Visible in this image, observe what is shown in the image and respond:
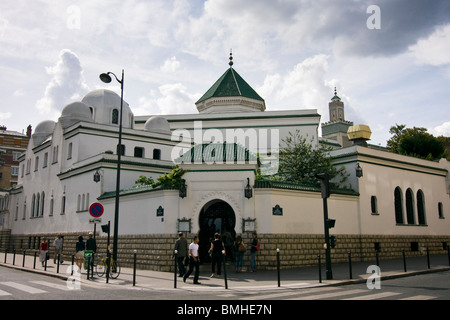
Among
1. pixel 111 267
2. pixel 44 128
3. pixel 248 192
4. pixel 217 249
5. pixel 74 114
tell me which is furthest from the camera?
pixel 44 128

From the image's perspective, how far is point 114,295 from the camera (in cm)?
1129

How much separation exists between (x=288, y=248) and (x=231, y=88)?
2211 centimetres

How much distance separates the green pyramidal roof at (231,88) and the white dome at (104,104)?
7.90 metres

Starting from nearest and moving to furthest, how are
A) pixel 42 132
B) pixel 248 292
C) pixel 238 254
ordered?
1. pixel 248 292
2. pixel 238 254
3. pixel 42 132

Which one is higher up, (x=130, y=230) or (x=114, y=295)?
(x=130, y=230)

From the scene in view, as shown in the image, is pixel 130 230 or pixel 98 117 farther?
pixel 98 117

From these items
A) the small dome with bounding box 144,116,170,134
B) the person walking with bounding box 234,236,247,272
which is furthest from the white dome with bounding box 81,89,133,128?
the person walking with bounding box 234,236,247,272

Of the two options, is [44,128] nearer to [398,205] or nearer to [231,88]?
[231,88]

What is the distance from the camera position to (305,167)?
25953 mm

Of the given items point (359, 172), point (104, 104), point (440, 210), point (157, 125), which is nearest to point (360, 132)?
point (359, 172)

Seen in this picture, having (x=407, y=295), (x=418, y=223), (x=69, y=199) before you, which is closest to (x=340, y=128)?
(x=418, y=223)

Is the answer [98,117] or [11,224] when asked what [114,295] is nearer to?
[98,117]

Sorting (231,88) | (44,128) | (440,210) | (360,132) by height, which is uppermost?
(231,88)

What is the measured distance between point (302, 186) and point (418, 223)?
41.1 feet
